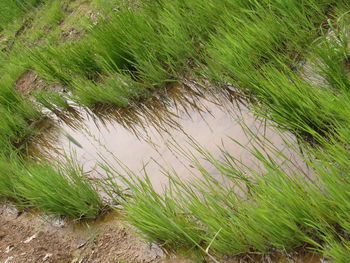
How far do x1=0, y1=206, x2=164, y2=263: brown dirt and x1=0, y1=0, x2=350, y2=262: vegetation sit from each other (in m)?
0.11

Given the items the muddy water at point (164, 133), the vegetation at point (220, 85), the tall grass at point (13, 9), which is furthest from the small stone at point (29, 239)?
the tall grass at point (13, 9)

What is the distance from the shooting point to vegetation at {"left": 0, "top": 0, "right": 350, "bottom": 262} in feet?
5.38

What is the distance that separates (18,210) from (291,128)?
197cm

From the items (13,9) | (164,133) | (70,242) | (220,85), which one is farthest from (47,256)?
(13,9)

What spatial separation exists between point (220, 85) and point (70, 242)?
139 centimetres

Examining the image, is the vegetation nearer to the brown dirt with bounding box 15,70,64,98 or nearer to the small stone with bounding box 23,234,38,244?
the brown dirt with bounding box 15,70,64,98

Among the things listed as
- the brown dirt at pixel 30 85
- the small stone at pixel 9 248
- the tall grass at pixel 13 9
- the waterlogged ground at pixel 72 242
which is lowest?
the waterlogged ground at pixel 72 242

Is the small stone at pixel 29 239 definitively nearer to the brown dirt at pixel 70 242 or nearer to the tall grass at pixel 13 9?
the brown dirt at pixel 70 242

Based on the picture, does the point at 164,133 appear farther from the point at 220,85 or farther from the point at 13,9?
the point at 13,9

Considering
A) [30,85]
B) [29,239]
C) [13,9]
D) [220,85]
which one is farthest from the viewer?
[13,9]

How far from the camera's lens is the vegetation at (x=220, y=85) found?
1.64 meters

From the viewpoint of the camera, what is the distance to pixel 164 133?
2.73m

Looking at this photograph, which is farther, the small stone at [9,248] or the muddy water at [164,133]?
the small stone at [9,248]

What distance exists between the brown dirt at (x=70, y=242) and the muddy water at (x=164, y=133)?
363mm
